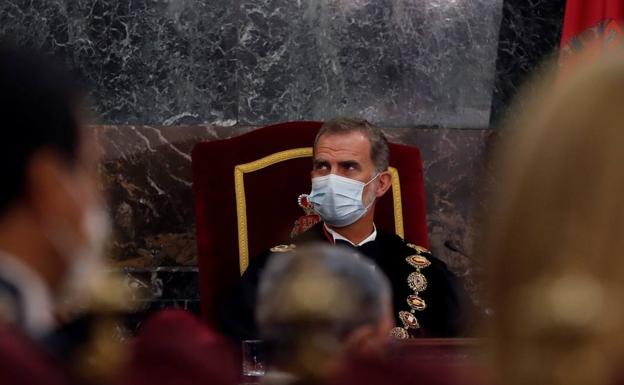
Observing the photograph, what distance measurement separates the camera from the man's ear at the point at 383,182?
10.8 ft

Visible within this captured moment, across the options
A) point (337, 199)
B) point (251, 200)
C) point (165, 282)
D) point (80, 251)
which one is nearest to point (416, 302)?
point (337, 199)

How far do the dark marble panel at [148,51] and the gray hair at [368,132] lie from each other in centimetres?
68

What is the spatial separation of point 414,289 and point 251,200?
71cm

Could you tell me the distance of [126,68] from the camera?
377 centimetres

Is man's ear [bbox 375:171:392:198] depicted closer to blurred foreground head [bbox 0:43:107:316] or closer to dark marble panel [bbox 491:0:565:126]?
dark marble panel [bbox 491:0:565:126]

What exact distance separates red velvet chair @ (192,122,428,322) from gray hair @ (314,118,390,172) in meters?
0.19

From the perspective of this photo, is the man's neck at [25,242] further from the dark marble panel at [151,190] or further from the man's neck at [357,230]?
the dark marble panel at [151,190]

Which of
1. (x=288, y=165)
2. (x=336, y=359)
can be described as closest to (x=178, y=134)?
(x=288, y=165)

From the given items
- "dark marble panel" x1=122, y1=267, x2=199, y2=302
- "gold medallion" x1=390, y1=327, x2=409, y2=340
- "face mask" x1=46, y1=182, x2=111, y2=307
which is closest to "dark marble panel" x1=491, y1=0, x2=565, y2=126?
"gold medallion" x1=390, y1=327, x2=409, y2=340

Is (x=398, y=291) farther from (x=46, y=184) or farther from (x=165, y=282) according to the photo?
(x=46, y=184)

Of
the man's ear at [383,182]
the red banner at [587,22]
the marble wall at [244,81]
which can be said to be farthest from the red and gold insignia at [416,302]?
the red banner at [587,22]

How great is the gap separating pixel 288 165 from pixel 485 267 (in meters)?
2.81

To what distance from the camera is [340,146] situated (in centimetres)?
323

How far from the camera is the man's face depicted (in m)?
3.22
